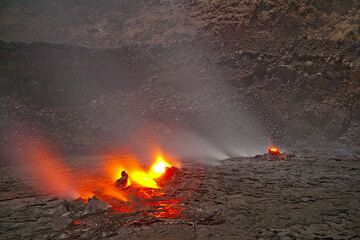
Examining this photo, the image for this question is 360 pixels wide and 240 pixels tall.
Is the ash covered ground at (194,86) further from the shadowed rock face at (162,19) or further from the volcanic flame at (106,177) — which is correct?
the volcanic flame at (106,177)

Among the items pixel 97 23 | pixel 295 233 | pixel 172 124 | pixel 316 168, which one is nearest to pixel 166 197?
pixel 295 233

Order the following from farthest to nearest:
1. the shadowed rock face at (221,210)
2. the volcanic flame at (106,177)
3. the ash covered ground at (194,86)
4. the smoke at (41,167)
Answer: the ash covered ground at (194,86) → the smoke at (41,167) → the volcanic flame at (106,177) → the shadowed rock face at (221,210)

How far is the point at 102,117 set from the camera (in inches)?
538

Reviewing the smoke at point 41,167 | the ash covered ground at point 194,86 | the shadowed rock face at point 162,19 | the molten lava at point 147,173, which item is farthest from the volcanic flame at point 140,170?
the shadowed rock face at point 162,19

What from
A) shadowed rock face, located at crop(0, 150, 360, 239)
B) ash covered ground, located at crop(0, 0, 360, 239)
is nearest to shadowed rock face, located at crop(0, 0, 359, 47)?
ash covered ground, located at crop(0, 0, 360, 239)

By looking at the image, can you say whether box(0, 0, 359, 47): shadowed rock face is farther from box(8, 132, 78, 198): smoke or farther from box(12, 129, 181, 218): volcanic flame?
box(12, 129, 181, 218): volcanic flame

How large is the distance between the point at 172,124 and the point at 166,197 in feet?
22.5

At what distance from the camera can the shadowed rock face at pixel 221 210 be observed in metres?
5.33

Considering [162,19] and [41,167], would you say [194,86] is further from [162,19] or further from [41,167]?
[41,167]

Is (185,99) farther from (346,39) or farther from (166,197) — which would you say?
(166,197)

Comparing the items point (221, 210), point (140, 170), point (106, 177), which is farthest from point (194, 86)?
point (221, 210)

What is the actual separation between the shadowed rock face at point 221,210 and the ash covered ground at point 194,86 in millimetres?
123

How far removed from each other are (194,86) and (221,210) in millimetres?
9467

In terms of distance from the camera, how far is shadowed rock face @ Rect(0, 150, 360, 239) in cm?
533
